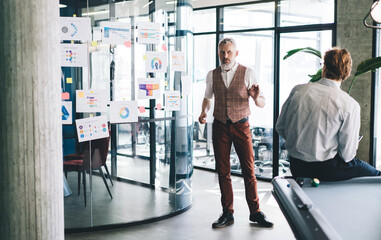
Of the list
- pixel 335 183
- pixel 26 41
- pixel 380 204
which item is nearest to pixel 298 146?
pixel 335 183

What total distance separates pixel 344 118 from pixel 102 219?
2.49 meters

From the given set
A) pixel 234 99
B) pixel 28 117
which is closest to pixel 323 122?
pixel 234 99

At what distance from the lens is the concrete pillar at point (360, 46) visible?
5.27 meters

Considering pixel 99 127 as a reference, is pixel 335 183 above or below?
below

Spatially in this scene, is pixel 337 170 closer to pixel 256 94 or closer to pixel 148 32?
pixel 256 94

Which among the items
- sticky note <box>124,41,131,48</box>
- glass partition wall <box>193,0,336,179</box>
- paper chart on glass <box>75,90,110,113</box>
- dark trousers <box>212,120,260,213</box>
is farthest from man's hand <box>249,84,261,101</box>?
glass partition wall <box>193,0,336,179</box>

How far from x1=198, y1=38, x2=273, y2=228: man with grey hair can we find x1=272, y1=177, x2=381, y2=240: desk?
1.47m

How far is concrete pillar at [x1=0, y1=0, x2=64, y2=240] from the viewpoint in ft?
7.47

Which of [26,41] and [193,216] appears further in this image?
[193,216]

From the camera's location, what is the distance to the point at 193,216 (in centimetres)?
470

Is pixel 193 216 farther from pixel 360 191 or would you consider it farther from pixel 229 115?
pixel 360 191

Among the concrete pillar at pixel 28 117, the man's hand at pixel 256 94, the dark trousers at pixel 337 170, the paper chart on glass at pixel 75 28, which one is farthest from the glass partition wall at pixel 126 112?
the dark trousers at pixel 337 170

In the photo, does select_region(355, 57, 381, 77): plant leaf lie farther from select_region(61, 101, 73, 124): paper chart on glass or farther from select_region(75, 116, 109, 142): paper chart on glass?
select_region(61, 101, 73, 124): paper chart on glass

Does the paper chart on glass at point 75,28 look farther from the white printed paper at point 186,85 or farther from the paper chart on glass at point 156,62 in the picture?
the white printed paper at point 186,85
